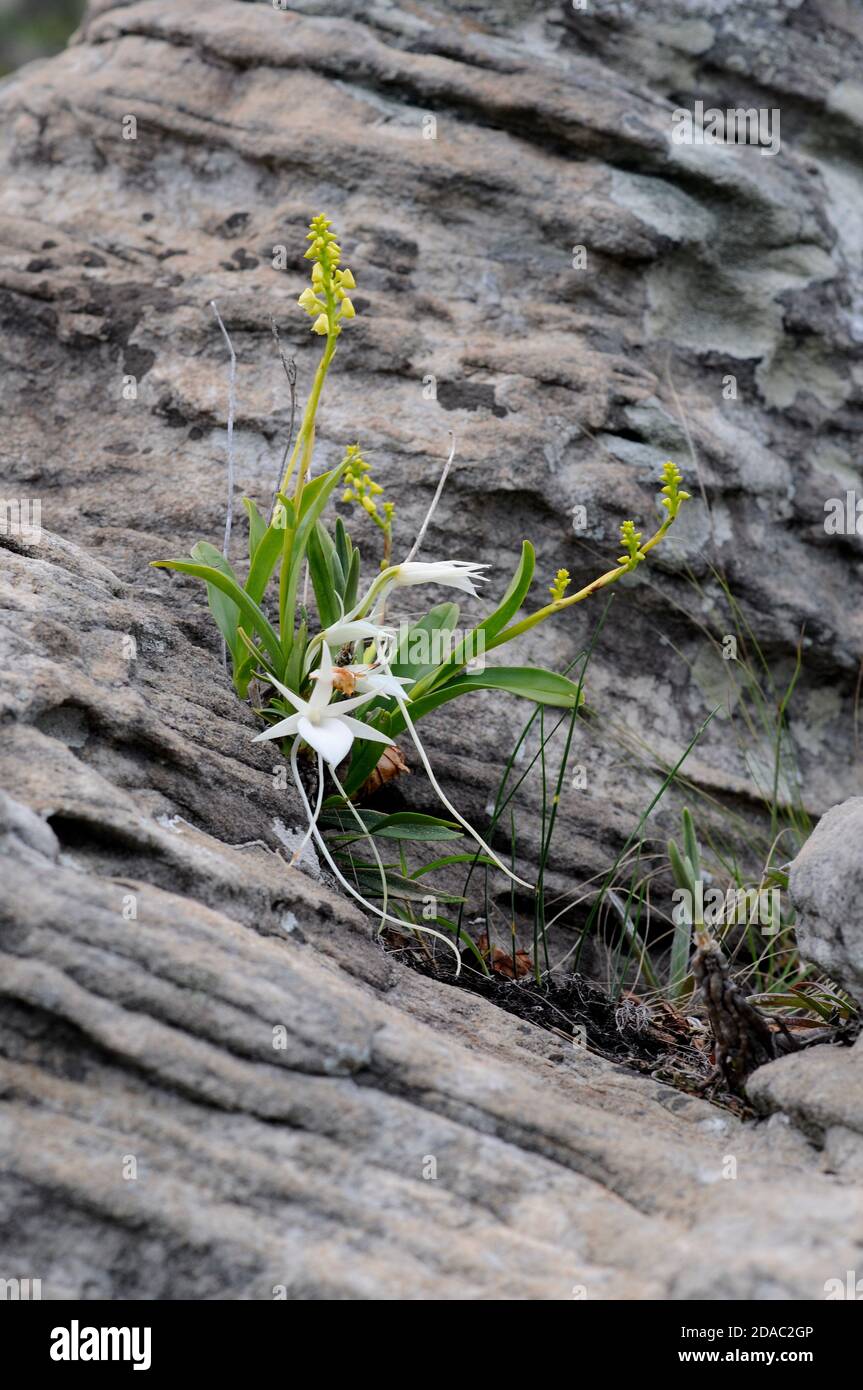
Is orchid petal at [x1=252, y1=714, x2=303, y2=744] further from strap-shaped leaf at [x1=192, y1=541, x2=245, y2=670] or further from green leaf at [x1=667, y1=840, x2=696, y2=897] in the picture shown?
green leaf at [x1=667, y1=840, x2=696, y2=897]

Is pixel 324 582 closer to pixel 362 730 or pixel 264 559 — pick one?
pixel 264 559

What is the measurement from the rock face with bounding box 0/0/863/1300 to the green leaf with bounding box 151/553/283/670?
6.4 inches

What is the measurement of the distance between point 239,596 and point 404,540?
92cm

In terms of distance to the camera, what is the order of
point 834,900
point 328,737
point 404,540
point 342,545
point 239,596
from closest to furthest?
point 834,900
point 328,737
point 239,596
point 342,545
point 404,540

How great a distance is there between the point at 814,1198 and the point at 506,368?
2598mm

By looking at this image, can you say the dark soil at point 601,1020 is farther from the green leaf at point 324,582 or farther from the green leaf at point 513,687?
the green leaf at point 324,582

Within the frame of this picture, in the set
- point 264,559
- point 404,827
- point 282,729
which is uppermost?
point 264,559

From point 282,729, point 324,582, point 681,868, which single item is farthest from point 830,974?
point 324,582

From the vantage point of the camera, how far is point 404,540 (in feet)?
11.3

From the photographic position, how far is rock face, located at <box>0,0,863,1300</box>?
1.68 meters

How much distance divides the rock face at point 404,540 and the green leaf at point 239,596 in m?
0.16

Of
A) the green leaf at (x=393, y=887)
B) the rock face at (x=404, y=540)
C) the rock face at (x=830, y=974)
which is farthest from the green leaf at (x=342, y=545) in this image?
the rock face at (x=830, y=974)

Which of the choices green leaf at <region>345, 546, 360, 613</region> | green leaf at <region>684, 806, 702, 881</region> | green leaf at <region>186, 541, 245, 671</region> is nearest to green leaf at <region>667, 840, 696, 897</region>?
green leaf at <region>684, 806, 702, 881</region>

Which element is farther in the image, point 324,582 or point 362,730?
point 324,582
